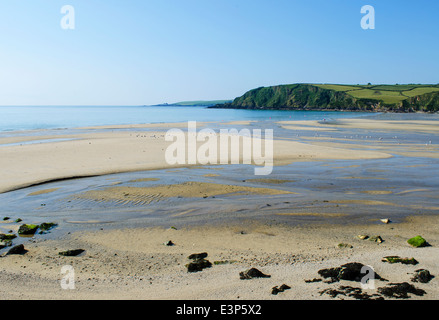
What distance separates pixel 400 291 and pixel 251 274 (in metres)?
2.67

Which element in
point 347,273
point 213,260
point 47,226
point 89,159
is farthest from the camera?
point 89,159

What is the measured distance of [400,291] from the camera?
5930mm

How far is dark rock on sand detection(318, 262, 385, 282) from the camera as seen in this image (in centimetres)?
654

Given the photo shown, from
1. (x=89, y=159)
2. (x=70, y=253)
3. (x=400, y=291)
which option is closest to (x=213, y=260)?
(x=70, y=253)

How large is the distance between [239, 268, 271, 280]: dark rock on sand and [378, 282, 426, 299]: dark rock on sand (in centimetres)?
211

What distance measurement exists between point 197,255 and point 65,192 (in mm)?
8999

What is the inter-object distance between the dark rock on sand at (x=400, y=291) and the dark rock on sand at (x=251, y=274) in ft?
6.92

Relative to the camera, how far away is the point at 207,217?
11.3 meters

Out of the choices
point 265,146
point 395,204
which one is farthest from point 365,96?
point 395,204

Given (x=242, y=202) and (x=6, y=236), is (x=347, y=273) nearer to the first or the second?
(x=242, y=202)

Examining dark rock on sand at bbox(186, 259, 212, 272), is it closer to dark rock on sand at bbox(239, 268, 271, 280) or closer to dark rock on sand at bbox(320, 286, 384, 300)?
dark rock on sand at bbox(239, 268, 271, 280)

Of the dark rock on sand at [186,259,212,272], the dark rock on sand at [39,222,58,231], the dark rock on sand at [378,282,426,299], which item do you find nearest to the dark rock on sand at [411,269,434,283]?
the dark rock on sand at [378,282,426,299]

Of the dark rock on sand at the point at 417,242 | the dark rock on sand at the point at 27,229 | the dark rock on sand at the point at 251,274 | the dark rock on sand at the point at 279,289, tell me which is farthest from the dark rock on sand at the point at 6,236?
the dark rock on sand at the point at 417,242
